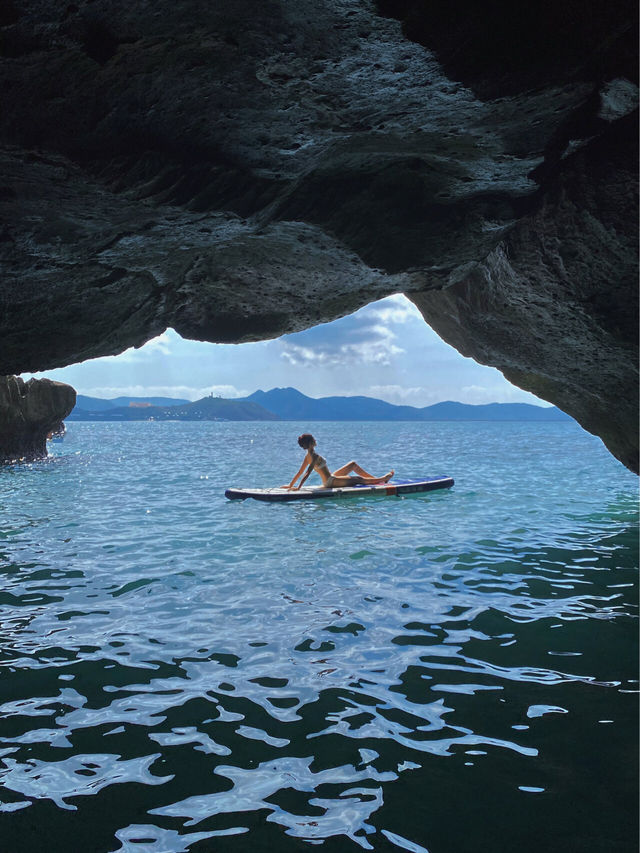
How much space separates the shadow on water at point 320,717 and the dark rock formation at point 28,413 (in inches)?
968

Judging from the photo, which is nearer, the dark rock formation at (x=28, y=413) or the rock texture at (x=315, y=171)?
the rock texture at (x=315, y=171)

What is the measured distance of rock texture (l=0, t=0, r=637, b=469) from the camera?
3109 mm

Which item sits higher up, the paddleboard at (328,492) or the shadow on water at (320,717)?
the paddleboard at (328,492)

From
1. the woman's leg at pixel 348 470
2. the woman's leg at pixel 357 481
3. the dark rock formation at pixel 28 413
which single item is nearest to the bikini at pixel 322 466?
the woman's leg at pixel 357 481

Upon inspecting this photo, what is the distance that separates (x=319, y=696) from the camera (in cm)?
434

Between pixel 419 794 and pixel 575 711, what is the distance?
1.55m

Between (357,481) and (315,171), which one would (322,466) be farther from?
(315,171)

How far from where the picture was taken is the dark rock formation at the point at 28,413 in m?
28.7

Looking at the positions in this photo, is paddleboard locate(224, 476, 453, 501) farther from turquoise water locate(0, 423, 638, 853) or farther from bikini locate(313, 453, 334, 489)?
turquoise water locate(0, 423, 638, 853)

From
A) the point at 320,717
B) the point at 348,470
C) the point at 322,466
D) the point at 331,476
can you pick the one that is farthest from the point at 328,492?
the point at 320,717

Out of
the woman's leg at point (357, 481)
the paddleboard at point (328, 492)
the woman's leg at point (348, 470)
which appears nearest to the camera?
the paddleboard at point (328, 492)

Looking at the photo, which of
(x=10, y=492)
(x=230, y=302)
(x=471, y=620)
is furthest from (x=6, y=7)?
(x=10, y=492)

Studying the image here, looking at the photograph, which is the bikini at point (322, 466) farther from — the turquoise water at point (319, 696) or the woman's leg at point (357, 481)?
the turquoise water at point (319, 696)

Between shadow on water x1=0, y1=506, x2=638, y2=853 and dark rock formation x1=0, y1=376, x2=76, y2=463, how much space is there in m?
24.6
